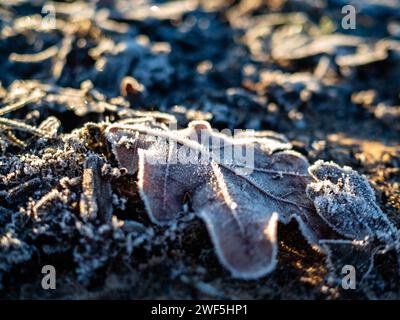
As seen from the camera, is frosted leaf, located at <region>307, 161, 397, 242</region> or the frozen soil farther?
frosted leaf, located at <region>307, 161, 397, 242</region>

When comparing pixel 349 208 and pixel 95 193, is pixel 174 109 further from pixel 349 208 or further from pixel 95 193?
pixel 349 208

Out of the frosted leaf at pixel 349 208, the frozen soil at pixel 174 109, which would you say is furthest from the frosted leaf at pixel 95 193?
the frosted leaf at pixel 349 208

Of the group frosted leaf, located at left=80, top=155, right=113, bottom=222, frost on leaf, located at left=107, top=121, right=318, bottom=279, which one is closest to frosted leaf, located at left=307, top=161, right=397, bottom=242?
frost on leaf, located at left=107, top=121, right=318, bottom=279

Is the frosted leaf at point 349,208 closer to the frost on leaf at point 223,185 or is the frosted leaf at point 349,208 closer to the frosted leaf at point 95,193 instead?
the frost on leaf at point 223,185

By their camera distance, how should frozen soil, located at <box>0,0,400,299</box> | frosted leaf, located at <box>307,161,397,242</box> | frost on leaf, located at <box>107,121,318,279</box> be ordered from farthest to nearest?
1. frosted leaf, located at <box>307,161,397,242</box>
2. frozen soil, located at <box>0,0,400,299</box>
3. frost on leaf, located at <box>107,121,318,279</box>

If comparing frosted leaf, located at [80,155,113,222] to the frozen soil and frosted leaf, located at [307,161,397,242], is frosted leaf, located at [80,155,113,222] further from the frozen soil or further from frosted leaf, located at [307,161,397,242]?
frosted leaf, located at [307,161,397,242]

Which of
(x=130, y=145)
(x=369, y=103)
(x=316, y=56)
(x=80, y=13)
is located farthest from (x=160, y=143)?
(x=80, y=13)
